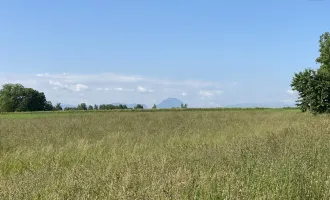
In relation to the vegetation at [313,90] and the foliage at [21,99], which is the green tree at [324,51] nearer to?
the vegetation at [313,90]

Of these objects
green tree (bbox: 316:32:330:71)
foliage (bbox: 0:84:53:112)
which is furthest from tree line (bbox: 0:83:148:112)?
green tree (bbox: 316:32:330:71)

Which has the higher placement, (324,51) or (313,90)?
(324,51)

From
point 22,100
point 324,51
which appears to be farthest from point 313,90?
point 22,100

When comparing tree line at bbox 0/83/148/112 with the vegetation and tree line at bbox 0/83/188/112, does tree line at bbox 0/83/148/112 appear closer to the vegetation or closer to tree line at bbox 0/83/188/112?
tree line at bbox 0/83/188/112

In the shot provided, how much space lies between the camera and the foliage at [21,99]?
12938 centimetres

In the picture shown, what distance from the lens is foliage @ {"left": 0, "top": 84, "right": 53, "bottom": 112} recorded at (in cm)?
12938

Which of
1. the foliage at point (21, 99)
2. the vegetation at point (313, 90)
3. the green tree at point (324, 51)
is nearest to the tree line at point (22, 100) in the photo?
the foliage at point (21, 99)

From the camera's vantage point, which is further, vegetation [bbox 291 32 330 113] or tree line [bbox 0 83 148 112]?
tree line [bbox 0 83 148 112]

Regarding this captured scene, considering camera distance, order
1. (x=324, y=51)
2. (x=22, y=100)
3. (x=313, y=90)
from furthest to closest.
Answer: (x=22, y=100), (x=324, y=51), (x=313, y=90)

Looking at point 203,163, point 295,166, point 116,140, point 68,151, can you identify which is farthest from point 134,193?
point 116,140

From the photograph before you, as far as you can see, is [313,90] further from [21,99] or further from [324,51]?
[21,99]

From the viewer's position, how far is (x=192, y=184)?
165 inches

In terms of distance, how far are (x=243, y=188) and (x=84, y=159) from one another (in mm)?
4831

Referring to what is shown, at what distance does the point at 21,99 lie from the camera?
133 m
